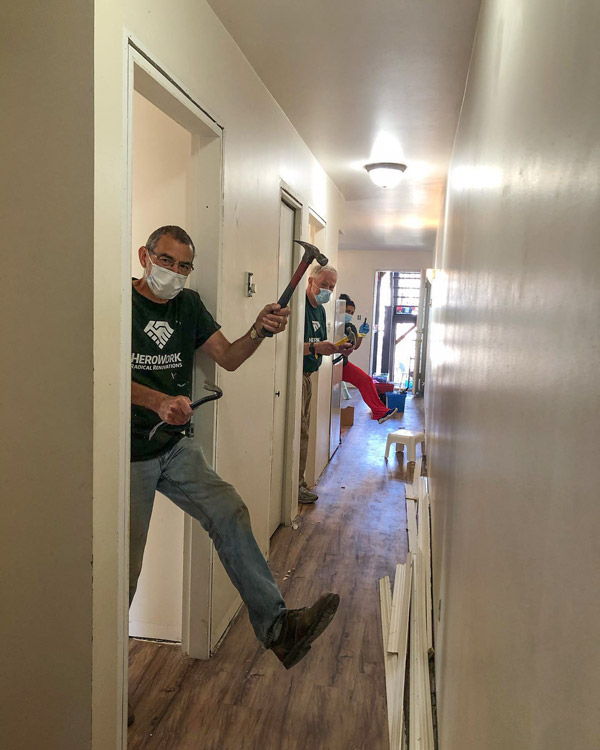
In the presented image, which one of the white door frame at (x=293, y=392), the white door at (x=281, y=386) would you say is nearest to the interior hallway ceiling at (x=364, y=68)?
the white door at (x=281, y=386)

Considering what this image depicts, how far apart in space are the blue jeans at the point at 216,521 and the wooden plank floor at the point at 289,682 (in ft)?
1.17

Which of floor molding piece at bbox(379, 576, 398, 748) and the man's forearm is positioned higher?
the man's forearm

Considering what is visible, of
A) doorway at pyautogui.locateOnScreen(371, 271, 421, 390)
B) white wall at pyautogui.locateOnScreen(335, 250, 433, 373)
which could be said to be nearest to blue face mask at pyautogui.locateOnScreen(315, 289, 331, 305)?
white wall at pyautogui.locateOnScreen(335, 250, 433, 373)

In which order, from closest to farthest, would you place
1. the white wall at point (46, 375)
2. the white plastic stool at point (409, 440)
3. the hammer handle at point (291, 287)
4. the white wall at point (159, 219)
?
1. the white wall at point (46, 375)
2. the hammer handle at point (291, 287)
3. the white wall at point (159, 219)
4. the white plastic stool at point (409, 440)

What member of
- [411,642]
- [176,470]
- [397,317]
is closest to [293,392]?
[411,642]

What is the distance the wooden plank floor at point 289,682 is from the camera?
2.13m

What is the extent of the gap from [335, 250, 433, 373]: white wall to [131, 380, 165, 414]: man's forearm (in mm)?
9931

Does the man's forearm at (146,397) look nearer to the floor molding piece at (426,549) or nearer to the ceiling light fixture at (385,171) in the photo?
the floor molding piece at (426,549)

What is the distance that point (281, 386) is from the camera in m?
4.04

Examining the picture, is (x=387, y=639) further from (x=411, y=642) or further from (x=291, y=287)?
(x=291, y=287)

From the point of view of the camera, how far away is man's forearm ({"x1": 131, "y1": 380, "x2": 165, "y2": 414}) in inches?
80.7

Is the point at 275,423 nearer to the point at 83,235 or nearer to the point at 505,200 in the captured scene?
the point at 83,235

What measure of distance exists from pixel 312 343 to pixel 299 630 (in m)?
2.67

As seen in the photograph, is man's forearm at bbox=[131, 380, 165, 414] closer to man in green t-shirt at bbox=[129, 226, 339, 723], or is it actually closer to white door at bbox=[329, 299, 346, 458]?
man in green t-shirt at bbox=[129, 226, 339, 723]
